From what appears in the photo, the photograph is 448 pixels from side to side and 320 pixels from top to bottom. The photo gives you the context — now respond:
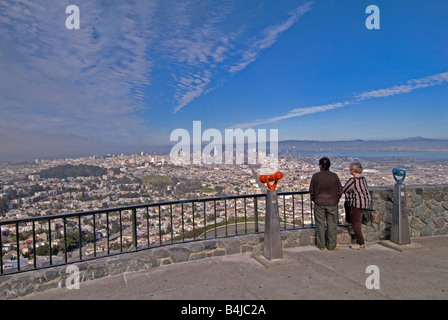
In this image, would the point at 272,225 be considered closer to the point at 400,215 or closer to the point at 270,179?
the point at 270,179

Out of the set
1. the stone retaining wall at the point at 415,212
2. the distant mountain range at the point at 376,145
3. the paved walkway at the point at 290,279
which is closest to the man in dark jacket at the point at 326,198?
the paved walkway at the point at 290,279

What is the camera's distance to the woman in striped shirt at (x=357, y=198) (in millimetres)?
5836

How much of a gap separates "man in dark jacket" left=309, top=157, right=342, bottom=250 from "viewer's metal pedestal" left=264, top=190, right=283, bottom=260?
3.85 feet

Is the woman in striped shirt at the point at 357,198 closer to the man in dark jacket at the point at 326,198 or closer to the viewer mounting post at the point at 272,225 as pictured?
the man in dark jacket at the point at 326,198

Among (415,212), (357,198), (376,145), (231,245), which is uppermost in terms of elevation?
(376,145)

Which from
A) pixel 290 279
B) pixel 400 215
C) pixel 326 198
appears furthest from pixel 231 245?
pixel 400 215

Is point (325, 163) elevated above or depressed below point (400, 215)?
above

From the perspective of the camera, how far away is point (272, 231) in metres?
5.11

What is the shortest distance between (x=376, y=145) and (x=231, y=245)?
1677 centimetres

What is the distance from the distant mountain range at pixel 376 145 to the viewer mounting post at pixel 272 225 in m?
12.8

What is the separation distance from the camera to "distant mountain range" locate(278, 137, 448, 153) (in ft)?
58.9

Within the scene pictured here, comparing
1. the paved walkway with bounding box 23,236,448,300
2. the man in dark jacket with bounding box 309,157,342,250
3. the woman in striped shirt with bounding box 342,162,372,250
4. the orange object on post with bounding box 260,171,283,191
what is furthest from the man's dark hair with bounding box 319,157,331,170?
the paved walkway with bounding box 23,236,448,300

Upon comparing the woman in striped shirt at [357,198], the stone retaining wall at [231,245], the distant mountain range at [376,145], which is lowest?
the stone retaining wall at [231,245]

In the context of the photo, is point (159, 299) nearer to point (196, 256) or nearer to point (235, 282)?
point (235, 282)
